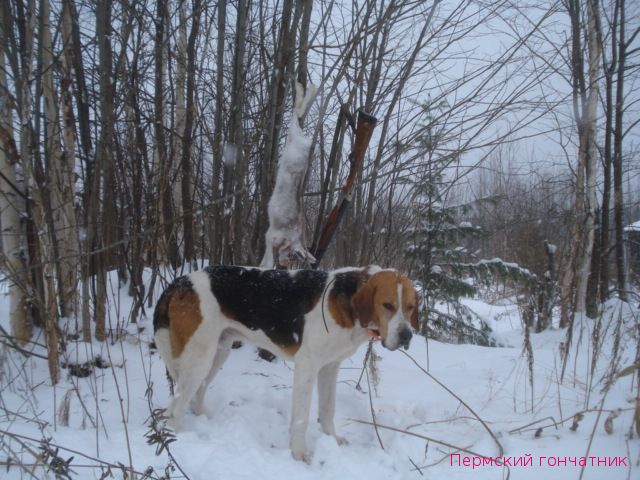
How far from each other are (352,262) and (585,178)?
5773 millimetres

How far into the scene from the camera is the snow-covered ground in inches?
96.1

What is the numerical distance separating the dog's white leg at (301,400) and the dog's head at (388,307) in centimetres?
50

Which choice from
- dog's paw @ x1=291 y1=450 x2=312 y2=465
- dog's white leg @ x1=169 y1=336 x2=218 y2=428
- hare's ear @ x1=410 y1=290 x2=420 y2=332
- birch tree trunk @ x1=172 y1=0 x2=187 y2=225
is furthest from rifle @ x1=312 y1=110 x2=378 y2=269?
birch tree trunk @ x1=172 y1=0 x2=187 y2=225

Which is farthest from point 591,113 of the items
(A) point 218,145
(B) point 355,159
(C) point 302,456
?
(C) point 302,456

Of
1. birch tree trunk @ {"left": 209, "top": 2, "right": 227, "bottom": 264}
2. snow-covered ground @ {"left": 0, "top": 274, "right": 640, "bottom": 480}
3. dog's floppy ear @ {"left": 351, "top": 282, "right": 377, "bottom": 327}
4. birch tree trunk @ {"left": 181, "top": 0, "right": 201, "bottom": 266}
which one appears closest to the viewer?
snow-covered ground @ {"left": 0, "top": 274, "right": 640, "bottom": 480}

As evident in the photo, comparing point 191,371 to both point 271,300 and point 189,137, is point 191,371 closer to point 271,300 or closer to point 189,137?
point 271,300

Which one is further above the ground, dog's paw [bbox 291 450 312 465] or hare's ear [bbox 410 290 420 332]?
hare's ear [bbox 410 290 420 332]

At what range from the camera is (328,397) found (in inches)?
128

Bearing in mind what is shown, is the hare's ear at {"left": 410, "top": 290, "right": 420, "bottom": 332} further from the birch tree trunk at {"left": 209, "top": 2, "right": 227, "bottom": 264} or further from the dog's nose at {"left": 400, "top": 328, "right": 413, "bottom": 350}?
the birch tree trunk at {"left": 209, "top": 2, "right": 227, "bottom": 264}

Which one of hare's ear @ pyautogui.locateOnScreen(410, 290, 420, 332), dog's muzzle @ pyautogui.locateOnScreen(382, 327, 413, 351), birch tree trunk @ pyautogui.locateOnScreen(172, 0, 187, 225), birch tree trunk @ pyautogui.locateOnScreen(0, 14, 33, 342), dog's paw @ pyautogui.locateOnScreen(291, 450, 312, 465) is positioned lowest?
dog's paw @ pyautogui.locateOnScreen(291, 450, 312, 465)

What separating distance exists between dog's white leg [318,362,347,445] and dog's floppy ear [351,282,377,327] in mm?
610

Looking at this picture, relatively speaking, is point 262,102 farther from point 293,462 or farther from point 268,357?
point 293,462

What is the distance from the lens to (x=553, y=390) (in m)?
3.90

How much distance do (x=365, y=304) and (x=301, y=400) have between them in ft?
2.58
